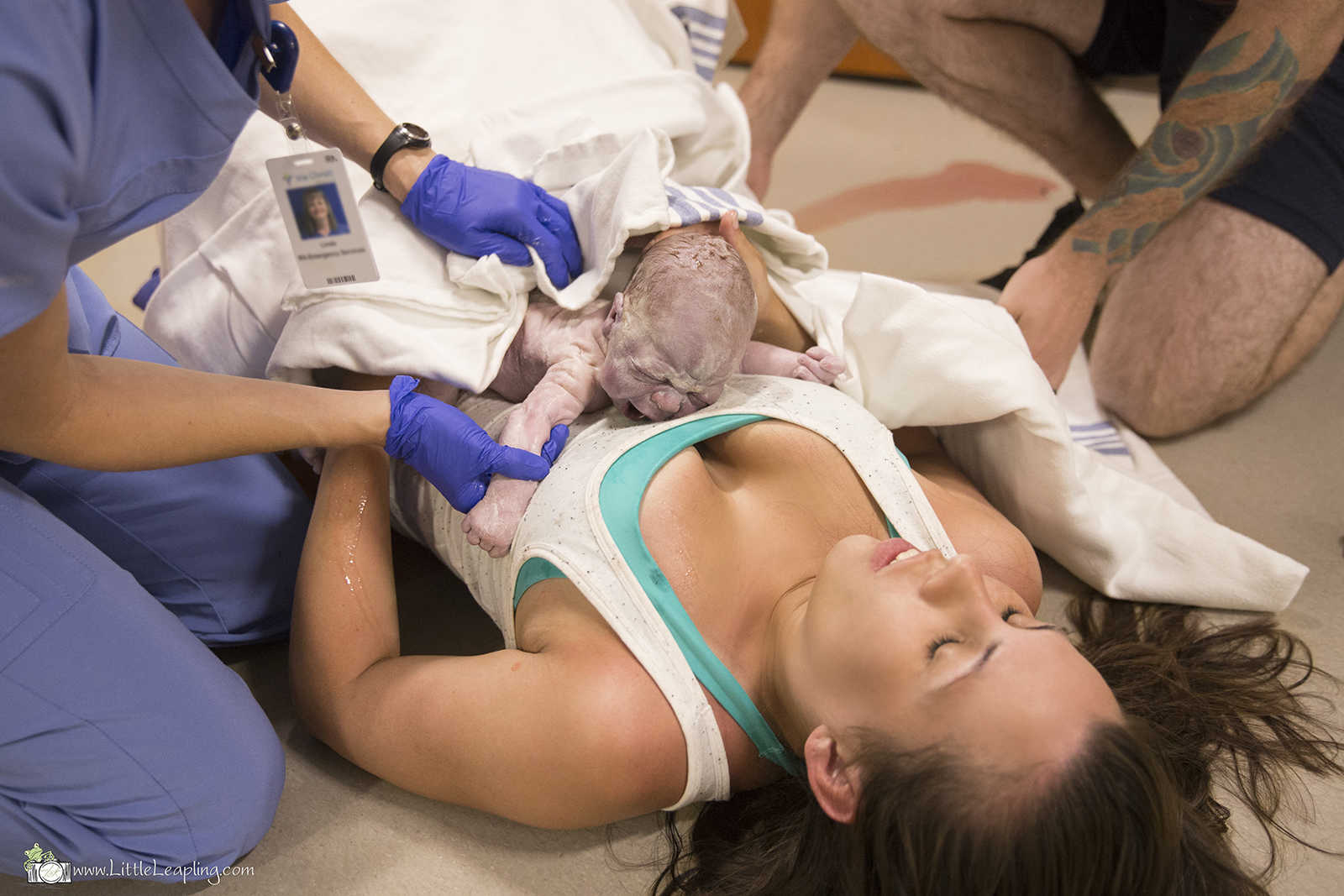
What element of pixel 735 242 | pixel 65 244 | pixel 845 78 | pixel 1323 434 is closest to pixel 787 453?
pixel 735 242

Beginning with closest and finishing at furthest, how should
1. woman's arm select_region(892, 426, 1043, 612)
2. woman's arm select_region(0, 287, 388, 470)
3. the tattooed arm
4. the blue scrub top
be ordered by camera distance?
the blue scrub top → woman's arm select_region(0, 287, 388, 470) → woman's arm select_region(892, 426, 1043, 612) → the tattooed arm

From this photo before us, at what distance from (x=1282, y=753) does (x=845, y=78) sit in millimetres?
2477

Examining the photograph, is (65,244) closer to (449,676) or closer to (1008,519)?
(449,676)

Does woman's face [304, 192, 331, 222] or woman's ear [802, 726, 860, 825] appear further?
woman's face [304, 192, 331, 222]

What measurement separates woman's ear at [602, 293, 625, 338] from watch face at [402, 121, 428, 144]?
1.13 ft

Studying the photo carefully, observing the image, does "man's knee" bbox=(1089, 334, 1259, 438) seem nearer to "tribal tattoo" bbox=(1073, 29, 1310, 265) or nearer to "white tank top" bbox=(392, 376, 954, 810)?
"tribal tattoo" bbox=(1073, 29, 1310, 265)

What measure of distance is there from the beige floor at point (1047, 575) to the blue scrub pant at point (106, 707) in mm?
86

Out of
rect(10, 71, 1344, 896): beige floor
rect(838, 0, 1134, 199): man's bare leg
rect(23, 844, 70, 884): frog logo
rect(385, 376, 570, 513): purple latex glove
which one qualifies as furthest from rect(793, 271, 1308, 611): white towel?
rect(23, 844, 70, 884): frog logo

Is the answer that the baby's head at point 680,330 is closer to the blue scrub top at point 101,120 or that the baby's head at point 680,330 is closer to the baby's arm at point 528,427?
the baby's arm at point 528,427

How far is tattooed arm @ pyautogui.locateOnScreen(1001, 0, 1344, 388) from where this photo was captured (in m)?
1.40

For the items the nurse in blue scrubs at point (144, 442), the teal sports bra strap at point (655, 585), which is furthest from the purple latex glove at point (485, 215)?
the teal sports bra strap at point (655, 585)

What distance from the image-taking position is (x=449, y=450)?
1.06 m

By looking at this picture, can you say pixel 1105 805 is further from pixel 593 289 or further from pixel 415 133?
pixel 415 133

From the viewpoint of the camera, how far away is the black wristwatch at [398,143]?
125 cm
